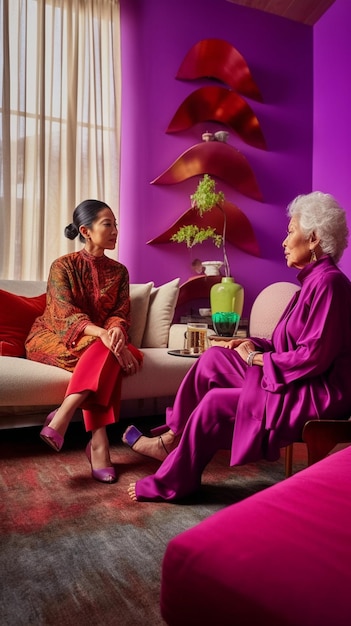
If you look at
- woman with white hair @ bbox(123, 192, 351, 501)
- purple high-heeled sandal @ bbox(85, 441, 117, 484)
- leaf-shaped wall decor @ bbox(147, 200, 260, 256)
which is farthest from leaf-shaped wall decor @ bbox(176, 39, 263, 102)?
purple high-heeled sandal @ bbox(85, 441, 117, 484)

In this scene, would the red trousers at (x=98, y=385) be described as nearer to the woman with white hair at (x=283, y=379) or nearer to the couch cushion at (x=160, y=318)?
the woman with white hair at (x=283, y=379)

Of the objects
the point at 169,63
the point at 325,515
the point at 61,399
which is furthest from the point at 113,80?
the point at 325,515

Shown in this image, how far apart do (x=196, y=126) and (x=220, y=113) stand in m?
0.22

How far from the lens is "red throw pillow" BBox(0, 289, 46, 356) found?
105 inches

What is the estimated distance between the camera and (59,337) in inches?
98.0

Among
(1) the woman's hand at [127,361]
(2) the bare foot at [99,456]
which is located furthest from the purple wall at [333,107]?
(2) the bare foot at [99,456]

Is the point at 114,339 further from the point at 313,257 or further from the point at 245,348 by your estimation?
the point at 313,257

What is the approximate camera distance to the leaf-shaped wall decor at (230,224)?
3783 millimetres

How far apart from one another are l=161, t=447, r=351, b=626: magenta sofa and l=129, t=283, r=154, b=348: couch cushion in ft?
7.52

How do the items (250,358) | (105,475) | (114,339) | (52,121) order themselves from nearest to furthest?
(250,358)
(105,475)
(114,339)
(52,121)

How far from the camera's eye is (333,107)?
4.07 metres

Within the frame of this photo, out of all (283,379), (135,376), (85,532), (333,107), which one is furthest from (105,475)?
(333,107)

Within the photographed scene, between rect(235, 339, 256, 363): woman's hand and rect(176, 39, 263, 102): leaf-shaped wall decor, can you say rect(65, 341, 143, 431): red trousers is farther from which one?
rect(176, 39, 263, 102): leaf-shaped wall decor

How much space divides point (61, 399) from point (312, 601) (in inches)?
75.5
